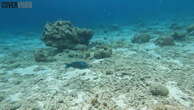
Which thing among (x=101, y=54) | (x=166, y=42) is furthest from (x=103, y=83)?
(x=166, y=42)

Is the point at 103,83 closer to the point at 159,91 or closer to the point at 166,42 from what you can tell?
the point at 159,91

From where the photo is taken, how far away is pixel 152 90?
29.7ft

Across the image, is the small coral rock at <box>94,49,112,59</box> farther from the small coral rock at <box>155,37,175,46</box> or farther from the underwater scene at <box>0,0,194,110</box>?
the small coral rock at <box>155,37,175,46</box>

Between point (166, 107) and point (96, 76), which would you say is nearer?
point (166, 107)

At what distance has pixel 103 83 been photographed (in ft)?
33.6

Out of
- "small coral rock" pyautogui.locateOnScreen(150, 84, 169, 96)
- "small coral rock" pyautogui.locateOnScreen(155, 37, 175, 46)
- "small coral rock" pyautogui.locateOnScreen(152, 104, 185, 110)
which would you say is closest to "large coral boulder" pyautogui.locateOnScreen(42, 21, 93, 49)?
"small coral rock" pyautogui.locateOnScreen(155, 37, 175, 46)

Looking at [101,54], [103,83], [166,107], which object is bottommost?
[166,107]

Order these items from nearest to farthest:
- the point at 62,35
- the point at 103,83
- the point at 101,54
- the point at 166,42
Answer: the point at 103,83, the point at 101,54, the point at 62,35, the point at 166,42

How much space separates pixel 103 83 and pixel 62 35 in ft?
24.7

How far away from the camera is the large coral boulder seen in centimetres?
1644

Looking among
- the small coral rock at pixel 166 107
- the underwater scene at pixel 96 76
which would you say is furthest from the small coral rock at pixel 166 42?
the small coral rock at pixel 166 107

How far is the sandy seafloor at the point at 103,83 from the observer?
845 cm

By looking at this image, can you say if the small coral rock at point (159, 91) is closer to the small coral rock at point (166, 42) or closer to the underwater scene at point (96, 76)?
the underwater scene at point (96, 76)

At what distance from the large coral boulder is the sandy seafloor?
59.4 inches
